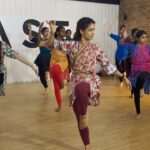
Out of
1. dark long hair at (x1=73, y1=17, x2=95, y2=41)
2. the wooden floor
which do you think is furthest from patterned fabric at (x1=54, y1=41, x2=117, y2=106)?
the wooden floor

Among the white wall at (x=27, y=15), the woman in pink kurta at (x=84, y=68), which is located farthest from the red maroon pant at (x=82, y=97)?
the white wall at (x=27, y=15)

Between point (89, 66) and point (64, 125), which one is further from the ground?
point (89, 66)

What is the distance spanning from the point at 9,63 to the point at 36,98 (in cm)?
276

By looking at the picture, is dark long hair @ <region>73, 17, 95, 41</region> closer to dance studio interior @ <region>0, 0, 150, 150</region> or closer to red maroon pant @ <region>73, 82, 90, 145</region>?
dance studio interior @ <region>0, 0, 150, 150</region>

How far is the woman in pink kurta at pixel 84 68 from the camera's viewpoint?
3.73m

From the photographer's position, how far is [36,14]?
1048 cm

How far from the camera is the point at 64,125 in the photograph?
5.23 metres

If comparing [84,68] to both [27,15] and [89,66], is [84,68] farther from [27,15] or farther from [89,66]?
[27,15]

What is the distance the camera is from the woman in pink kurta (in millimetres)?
3734

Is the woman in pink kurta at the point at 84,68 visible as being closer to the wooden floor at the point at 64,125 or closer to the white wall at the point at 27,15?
the wooden floor at the point at 64,125

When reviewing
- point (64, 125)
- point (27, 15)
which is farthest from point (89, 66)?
point (27, 15)

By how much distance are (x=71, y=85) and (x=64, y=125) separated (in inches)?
59.0

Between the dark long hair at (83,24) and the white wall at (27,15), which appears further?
the white wall at (27,15)

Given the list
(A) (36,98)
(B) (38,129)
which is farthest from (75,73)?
(A) (36,98)
